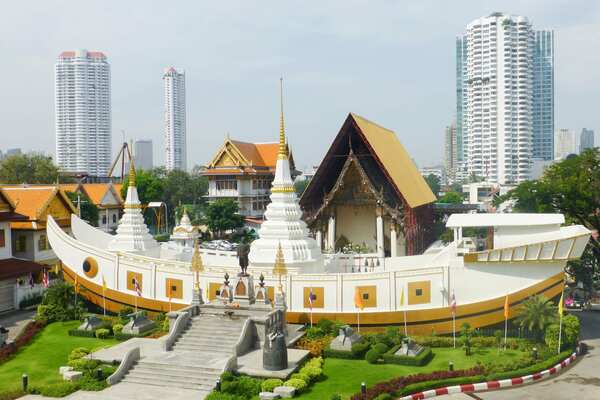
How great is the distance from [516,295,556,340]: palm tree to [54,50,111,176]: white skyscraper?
13750 cm

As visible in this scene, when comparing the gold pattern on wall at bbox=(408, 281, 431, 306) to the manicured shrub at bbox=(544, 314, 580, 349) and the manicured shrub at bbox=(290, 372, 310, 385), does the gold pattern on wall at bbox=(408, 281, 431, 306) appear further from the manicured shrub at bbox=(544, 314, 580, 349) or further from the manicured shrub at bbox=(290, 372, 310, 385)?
the manicured shrub at bbox=(290, 372, 310, 385)

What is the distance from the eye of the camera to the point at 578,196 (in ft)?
109

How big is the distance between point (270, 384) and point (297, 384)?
0.82 meters

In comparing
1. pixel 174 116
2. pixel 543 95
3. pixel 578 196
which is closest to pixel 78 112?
pixel 174 116

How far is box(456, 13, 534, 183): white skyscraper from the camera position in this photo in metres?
124

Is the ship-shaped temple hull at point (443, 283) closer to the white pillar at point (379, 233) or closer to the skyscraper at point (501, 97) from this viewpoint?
the white pillar at point (379, 233)

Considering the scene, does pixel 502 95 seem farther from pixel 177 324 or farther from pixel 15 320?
pixel 177 324

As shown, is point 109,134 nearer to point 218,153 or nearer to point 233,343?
point 218,153

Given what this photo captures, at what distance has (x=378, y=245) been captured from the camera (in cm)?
4016

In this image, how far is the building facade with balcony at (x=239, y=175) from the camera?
65.8 meters

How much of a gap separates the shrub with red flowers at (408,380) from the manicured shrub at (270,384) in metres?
2.40

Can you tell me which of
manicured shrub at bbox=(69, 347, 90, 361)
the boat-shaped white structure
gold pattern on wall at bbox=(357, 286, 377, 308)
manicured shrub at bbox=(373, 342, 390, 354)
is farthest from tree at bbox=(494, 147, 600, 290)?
manicured shrub at bbox=(69, 347, 90, 361)

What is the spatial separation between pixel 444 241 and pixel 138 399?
34755mm

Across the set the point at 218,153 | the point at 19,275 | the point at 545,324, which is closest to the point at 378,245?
the point at 545,324
